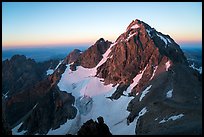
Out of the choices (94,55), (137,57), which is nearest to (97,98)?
(137,57)

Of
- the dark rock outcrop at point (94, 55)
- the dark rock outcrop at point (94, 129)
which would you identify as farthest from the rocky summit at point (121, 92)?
the dark rock outcrop at point (94, 129)

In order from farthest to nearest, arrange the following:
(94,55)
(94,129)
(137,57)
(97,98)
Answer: (94,55) < (137,57) < (97,98) < (94,129)

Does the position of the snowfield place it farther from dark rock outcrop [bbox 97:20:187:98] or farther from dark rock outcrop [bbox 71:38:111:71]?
dark rock outcrop [bbox 97:20:187:98]

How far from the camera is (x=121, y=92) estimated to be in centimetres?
11269

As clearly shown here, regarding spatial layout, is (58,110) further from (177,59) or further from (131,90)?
(177,59)

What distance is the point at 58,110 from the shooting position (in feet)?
389

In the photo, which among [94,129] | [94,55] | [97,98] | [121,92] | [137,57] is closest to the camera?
[94,129]

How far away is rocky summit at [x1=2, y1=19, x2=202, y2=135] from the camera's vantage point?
71.9 metres

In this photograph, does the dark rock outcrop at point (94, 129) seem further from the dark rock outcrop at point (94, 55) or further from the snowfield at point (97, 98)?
the dark rock outcrop at point (94, 55)

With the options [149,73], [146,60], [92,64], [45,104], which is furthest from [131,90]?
[92,64]

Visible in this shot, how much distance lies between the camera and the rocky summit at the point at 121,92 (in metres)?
71.9

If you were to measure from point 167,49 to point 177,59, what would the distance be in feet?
20.4

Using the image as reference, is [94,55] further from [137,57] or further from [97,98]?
[97,98]

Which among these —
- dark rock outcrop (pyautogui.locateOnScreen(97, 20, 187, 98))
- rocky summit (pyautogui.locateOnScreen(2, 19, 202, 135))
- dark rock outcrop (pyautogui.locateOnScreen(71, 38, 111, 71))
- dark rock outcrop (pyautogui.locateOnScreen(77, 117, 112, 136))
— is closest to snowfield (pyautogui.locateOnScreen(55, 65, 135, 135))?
rocky summit (pyautogui.locateOnScreen(2, 19, 202, 135))
